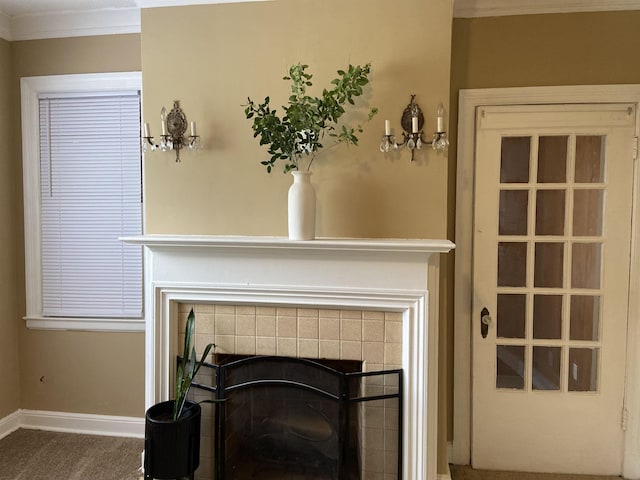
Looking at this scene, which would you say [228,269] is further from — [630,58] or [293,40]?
[630,58]

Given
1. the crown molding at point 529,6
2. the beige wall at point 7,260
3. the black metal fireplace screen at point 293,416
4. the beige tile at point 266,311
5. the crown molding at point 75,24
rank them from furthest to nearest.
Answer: the beige wall at point 7,260, the crown molding at point 75,24, the crown molding at point 529,6, the beige tile at point 266,311, the black metal fireplace screen at point 293,416

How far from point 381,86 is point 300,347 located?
4.26 ft

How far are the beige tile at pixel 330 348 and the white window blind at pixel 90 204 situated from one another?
1.28 metres

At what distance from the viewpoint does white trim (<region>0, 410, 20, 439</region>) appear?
2.62m

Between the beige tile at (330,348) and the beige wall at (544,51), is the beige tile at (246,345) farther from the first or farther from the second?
Result: the beige wall at (544,51)

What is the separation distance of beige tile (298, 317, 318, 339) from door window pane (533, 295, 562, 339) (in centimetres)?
124

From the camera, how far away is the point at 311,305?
6.56 ft

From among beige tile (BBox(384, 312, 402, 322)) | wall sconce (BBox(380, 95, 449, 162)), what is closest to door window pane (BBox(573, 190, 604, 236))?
wall sconce (BBox(380, 95, 449, 162))

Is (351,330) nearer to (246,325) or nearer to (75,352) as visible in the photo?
(246,325)

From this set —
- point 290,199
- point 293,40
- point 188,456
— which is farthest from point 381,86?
point 188,456

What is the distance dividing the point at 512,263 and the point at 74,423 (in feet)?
9.30

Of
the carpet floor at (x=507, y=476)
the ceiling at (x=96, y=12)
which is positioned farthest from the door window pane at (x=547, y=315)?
the ceiling at (x=96, y=12)

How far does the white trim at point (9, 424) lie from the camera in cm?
262

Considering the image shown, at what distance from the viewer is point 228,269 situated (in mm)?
2035
